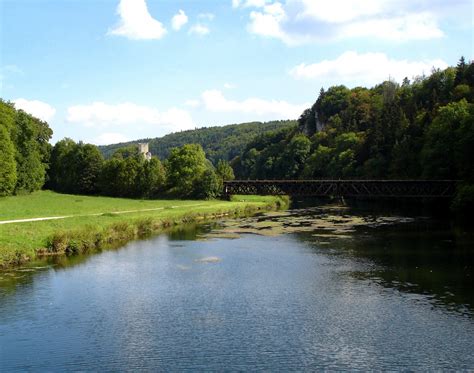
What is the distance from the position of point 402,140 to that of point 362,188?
27.1 metres

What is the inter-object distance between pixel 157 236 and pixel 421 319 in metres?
38.6

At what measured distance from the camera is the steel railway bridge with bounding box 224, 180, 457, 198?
85.7 meters

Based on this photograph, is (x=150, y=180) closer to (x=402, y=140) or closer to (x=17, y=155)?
(x=17, y=155)

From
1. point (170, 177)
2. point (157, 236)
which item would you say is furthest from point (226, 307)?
point (170, 177)

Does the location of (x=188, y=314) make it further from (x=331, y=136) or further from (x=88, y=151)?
(x=331, y=136)

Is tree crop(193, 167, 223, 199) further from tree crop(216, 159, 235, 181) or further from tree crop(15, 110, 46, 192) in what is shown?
tree crop(15, 110, 46, 192)

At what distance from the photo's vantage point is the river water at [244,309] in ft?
72.9

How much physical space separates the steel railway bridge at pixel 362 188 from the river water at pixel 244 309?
37.5 meters

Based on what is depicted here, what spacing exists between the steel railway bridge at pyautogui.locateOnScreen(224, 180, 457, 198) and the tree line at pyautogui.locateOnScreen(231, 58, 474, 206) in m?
4.45

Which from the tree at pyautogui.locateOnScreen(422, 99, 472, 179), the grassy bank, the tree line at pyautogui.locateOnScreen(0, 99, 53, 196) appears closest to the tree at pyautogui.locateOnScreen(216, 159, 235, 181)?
the grassy bank

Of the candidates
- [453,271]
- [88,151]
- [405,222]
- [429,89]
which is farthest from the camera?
[429,89]

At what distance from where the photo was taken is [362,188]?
320 feet

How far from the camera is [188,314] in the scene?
28.3 meters

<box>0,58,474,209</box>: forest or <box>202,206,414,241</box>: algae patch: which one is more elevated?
<box>0,58,474,209</box>: forest
